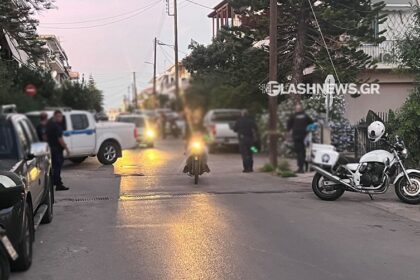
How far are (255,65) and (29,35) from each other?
22.4 feet

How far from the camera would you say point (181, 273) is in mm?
5910

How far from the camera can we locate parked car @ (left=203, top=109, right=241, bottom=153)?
1404 cm

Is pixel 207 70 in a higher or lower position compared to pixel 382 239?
higher

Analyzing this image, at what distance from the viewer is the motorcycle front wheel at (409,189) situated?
34.2 feet

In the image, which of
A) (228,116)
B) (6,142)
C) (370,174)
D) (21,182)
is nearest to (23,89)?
(6,142)

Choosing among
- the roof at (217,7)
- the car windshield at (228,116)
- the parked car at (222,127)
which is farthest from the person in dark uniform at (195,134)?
the roof at (217,7)

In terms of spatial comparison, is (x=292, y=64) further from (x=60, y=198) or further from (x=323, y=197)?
(x=60, y=198)

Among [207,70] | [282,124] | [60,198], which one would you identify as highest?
[207,70]

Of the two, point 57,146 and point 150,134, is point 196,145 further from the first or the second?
Answer: point 150,134

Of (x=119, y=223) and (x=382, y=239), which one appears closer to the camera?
(x=382, y=239)

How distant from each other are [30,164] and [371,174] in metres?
6.41

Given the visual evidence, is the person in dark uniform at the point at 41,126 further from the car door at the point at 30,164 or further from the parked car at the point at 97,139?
the parked car at the point at 97,139

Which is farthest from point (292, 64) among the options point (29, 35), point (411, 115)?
point (29, 35)

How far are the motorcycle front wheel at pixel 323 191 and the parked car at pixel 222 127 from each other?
2.67 metres
